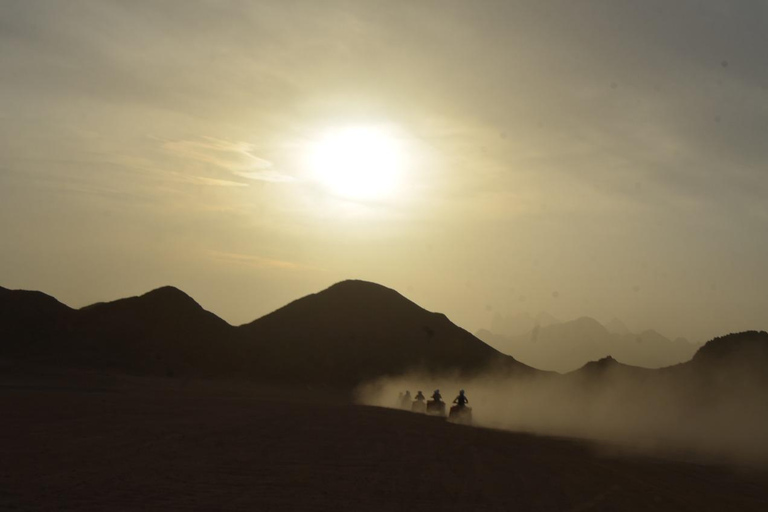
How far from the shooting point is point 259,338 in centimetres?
13025

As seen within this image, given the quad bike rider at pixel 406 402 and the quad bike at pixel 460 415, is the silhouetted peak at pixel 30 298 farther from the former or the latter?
the quad bike at pixel 460 415

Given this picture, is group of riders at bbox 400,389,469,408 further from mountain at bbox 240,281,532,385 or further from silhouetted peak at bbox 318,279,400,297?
silhouetted peak at bbox 318,279,400,297

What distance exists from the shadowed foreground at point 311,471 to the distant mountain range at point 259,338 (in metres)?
71.7

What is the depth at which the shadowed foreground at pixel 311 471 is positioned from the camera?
1402 cm

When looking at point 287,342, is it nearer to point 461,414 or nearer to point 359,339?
point 359,339

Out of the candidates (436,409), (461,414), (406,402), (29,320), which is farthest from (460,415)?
(29,320)

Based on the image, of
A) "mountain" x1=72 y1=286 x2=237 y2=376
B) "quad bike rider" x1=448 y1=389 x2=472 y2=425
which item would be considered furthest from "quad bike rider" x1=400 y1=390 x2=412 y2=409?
"mountain" x1=72 y1=286 x2=237 y2=376

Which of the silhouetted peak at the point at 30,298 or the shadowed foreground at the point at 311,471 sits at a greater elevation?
the silhouetted peak at the point at 30,298

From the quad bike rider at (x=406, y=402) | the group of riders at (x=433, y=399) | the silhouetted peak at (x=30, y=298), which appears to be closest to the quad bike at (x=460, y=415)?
the group of riders at (x=433, y=399)

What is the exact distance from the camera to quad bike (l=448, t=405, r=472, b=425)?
42219 mm

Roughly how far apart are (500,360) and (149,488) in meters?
129

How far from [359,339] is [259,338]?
53.0 feet

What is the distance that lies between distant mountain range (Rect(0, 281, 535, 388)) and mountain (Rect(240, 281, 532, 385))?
6.8 inches

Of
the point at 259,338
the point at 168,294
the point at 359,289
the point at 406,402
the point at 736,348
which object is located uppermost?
the point at 359,289
